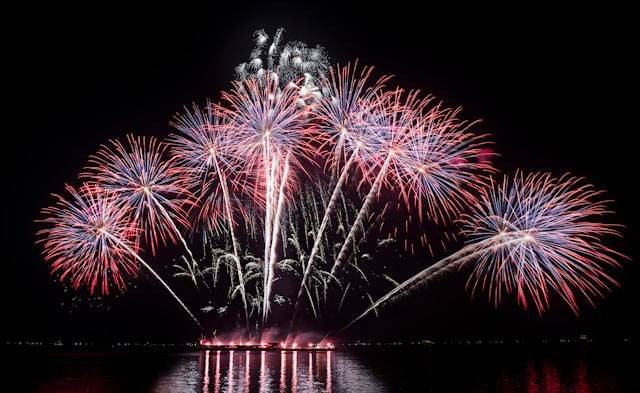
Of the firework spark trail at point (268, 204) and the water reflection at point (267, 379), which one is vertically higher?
the firework spark trail at point (268, 204)

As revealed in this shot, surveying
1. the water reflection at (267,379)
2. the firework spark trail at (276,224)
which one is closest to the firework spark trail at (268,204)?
the firework spark trail at (276,224)

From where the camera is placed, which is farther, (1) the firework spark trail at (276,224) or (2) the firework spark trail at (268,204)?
(1) the firework spark trail at (276,224)

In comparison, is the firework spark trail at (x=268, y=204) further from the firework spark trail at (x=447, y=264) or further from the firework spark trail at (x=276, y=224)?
the firework spark trail at (x=447, y=264)

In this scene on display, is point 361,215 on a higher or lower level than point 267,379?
higher

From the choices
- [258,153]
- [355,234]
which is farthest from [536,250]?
[258,153]

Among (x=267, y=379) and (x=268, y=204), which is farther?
(x=268, y=204)

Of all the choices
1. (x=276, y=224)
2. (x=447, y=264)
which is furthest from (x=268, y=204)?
(x=447, y=264)

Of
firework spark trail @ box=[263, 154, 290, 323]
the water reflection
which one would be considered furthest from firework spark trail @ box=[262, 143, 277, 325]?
the water reflection

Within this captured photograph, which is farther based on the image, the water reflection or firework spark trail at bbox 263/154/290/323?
firework spark trail at bbox 263/154/290/323

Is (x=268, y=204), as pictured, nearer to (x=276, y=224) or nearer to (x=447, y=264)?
(x=276, y=224)

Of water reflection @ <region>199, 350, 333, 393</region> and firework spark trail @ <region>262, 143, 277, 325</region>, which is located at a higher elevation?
firework spark trail @ <region>262, 143, 277, 325</region>

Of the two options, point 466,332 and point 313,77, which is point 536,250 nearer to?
point 313,77

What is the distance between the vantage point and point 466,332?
12731 cm

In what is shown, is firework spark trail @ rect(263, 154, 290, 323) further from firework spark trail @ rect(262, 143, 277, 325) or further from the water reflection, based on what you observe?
the water reflection
